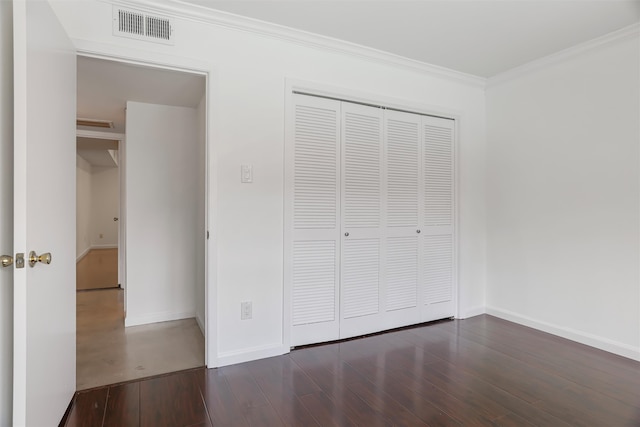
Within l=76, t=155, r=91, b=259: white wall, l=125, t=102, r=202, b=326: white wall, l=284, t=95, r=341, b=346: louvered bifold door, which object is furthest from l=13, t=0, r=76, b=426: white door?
l=76, t=155, r=91, b=259: white wall

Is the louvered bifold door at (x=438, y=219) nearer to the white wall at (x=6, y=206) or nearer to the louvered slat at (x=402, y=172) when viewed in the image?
the louvered slat at (x=402, y=172)

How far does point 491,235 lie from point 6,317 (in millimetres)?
3886

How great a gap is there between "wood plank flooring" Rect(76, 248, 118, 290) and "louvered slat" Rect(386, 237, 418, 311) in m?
4.02

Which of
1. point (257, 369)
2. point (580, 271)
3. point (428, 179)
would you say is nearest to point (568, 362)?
point (580, 271)

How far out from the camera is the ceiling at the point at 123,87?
8.16ft

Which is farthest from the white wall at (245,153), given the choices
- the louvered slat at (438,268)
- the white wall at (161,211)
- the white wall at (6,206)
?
the louvered slat at (438,268)

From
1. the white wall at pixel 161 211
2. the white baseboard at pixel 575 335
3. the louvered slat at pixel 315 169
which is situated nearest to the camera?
the white baseboard at pixel 575 335

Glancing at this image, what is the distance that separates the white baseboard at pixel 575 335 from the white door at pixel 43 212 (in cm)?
369

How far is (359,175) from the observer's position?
3.03 m

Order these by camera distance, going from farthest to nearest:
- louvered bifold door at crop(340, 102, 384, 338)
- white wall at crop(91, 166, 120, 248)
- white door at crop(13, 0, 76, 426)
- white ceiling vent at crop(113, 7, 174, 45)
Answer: white wall at crop(91, 166, 120, 248), louvered bifold door at crop(340, 102, 384, 338), white ceiling vent at crop(113, 7, 174, 45), white door at crop(13, 0, 76, 426)

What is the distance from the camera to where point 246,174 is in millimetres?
2539

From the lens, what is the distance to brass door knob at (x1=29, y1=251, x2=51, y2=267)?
4.66ft

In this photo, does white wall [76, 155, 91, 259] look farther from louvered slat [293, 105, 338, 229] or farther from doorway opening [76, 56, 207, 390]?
louvered slat [293, 105, 338, 229]

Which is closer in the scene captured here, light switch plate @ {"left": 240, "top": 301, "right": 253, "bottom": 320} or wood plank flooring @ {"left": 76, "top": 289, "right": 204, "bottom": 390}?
wood plank flooring @ {"left": 76, "top": 289, "right": 204, "bottom": 390}
